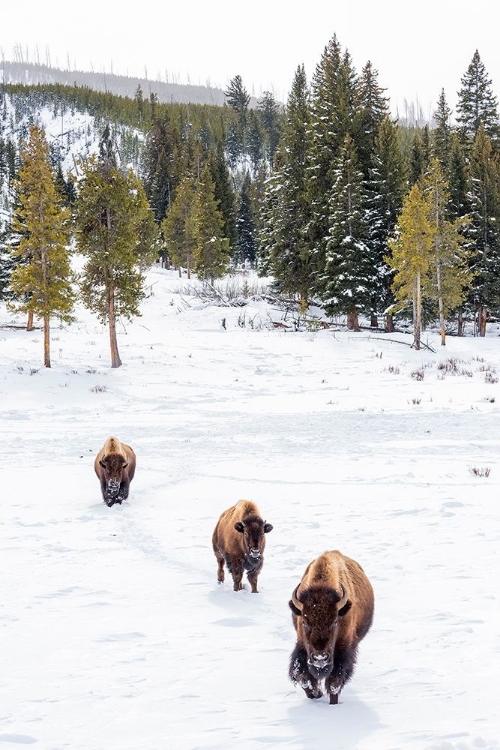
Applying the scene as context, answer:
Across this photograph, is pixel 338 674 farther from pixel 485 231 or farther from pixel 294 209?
pixel 485 231

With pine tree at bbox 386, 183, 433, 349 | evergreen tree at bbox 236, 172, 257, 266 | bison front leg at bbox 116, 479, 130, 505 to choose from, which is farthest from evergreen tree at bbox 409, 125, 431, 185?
bison front leg at bbox 116, 479, 130, 505

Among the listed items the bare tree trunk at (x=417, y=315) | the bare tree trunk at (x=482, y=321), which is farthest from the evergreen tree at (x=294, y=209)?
the bare tree trunk at (x=482, y=321)

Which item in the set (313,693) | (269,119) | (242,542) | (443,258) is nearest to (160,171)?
(443,258)

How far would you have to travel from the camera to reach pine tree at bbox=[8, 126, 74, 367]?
1075 inches

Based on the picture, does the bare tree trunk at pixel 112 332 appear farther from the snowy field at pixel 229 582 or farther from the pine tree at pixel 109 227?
the snowy field at pixel 229 582

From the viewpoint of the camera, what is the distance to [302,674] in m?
4.20

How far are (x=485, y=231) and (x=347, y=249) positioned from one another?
36.5 feet

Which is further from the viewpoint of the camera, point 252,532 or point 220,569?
point 220,569

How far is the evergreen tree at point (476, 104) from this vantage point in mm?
57000

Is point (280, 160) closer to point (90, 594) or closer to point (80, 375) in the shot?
point (80, 375)

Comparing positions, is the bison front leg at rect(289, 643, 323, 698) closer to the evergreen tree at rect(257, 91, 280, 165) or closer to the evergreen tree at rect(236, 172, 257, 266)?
the evergreen tree at rect(236, 172, 257, 266)

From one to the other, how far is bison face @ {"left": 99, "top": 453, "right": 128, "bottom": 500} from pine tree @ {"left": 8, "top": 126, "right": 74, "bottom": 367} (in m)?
18.2

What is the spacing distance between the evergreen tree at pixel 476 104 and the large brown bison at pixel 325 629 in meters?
60.3

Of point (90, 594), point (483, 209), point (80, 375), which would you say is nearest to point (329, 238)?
point (483, 209)
